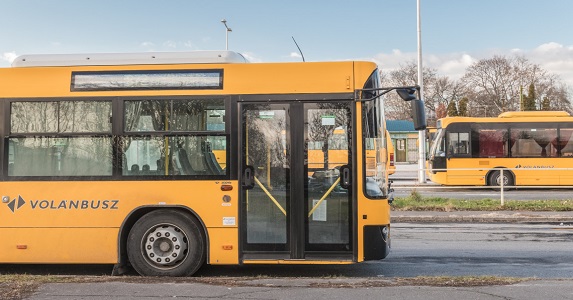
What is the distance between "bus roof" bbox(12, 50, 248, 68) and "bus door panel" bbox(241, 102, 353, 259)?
1.07m

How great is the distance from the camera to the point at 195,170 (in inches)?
300

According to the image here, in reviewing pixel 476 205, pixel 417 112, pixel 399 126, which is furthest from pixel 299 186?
pixel 399 126

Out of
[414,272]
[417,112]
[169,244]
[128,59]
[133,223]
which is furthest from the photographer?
[414,272]

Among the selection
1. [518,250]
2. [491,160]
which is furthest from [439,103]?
[518,250]

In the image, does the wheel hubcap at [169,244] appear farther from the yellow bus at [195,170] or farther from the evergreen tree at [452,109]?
the evergreen tree at [452,109]

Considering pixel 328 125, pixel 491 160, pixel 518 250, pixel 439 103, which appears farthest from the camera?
pixel 439 103

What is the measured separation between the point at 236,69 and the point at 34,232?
3.30 m

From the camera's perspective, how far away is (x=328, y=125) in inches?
302

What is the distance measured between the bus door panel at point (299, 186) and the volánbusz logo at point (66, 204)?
1.73 meters

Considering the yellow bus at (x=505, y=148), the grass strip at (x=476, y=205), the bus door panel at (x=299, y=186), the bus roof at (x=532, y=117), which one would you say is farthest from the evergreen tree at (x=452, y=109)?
the bus door panel at (x=299, y=186)

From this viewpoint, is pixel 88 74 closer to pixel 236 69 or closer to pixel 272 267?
pixel 236 69

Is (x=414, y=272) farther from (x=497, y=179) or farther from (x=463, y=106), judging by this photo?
(x=463, y=106)

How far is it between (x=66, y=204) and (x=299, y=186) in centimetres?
295

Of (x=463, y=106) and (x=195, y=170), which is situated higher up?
(x=463, y=106)
